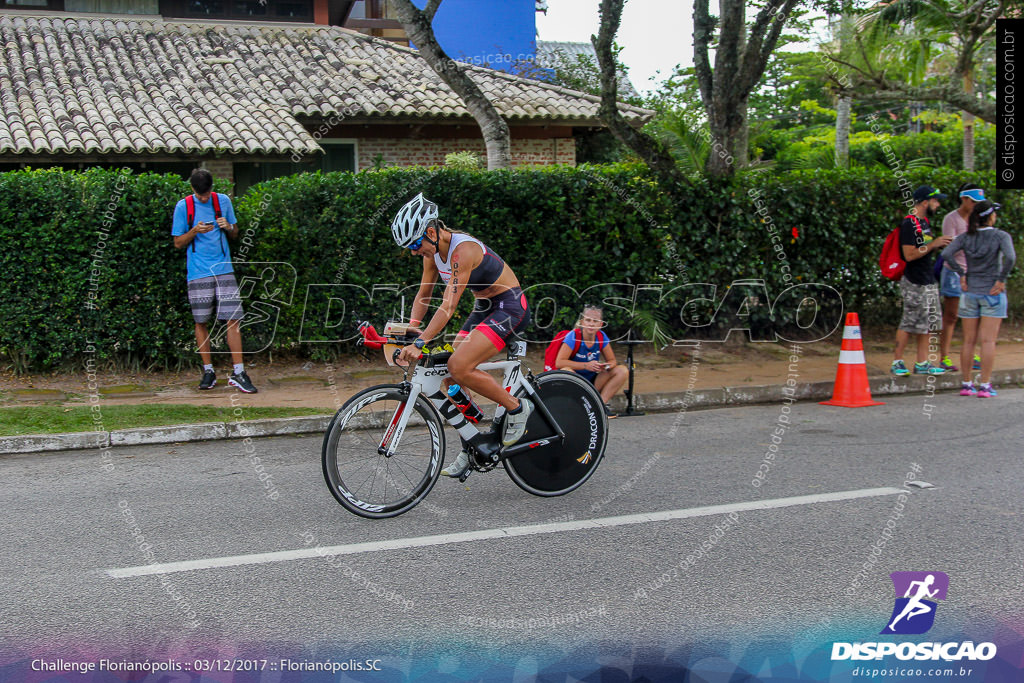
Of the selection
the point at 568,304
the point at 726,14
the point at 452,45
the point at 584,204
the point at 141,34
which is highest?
the point at 452,45

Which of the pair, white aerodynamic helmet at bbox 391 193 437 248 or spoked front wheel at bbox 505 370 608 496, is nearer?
white aerodynamic helmet at bbox 391 193 437 248

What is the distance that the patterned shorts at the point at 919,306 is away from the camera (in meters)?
9.58

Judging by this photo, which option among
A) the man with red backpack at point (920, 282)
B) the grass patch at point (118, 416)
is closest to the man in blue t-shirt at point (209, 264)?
the grass patch at point (118, 416)

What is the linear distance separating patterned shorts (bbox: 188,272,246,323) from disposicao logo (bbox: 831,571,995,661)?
658cm

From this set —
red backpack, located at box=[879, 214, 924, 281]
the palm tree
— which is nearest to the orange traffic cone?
red backpack, located at box=[879, 214, 924, 281]

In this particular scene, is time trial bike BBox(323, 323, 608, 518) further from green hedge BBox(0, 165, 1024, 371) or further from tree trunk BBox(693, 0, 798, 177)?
tree trunk BBox(693, 0, 798, 177)

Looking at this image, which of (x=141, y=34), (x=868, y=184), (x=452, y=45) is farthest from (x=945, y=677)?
(x=452, y=45)

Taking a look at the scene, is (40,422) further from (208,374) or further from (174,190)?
(174,190)

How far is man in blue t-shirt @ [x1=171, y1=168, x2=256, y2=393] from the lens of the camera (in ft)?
28.8

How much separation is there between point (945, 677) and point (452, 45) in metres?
29.1

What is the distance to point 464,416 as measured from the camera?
5.59m

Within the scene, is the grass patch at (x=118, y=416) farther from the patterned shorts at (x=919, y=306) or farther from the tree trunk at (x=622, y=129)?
the patterned shorts at (x=919, y=306)

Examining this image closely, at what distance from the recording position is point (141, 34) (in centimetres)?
1903

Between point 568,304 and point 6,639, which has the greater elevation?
point 568,304
